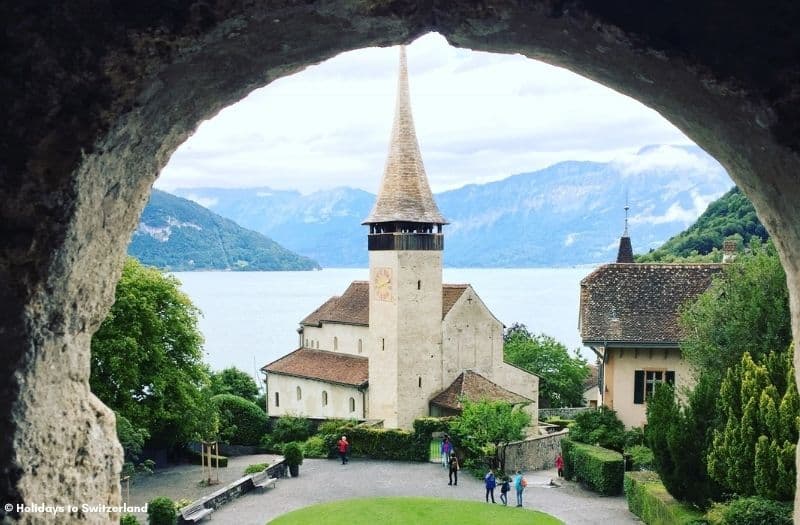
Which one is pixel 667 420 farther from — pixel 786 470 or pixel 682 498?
pixel 786 470

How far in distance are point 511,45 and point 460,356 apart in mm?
43114

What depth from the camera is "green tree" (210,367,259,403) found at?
55188 mm

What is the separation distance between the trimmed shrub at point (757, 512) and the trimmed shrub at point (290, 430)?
30.0m

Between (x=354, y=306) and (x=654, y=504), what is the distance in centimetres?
3133

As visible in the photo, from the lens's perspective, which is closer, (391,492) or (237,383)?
(391,492)

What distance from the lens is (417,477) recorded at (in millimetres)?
35875

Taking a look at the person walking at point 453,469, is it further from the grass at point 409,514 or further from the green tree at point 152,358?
the green tree at point 152,358

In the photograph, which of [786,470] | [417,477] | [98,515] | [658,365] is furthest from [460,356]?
[98,515]

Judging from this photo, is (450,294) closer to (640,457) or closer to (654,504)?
(640,457)

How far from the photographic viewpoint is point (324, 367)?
2041 inches

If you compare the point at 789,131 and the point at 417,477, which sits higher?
the point at 789,131

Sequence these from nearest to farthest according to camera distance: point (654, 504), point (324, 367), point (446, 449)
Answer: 1. point (654, 504)
2. point (446, 449)
3. point (324, 367)

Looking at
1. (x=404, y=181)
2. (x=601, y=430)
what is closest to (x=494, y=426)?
(x=601, y=430)

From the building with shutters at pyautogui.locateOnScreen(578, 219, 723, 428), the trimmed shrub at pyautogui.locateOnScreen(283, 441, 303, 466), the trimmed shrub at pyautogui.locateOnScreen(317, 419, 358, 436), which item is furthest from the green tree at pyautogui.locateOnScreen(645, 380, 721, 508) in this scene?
the trimmed shrub at pyautogui.locateOnScreen(317, 419, 358, 436)
